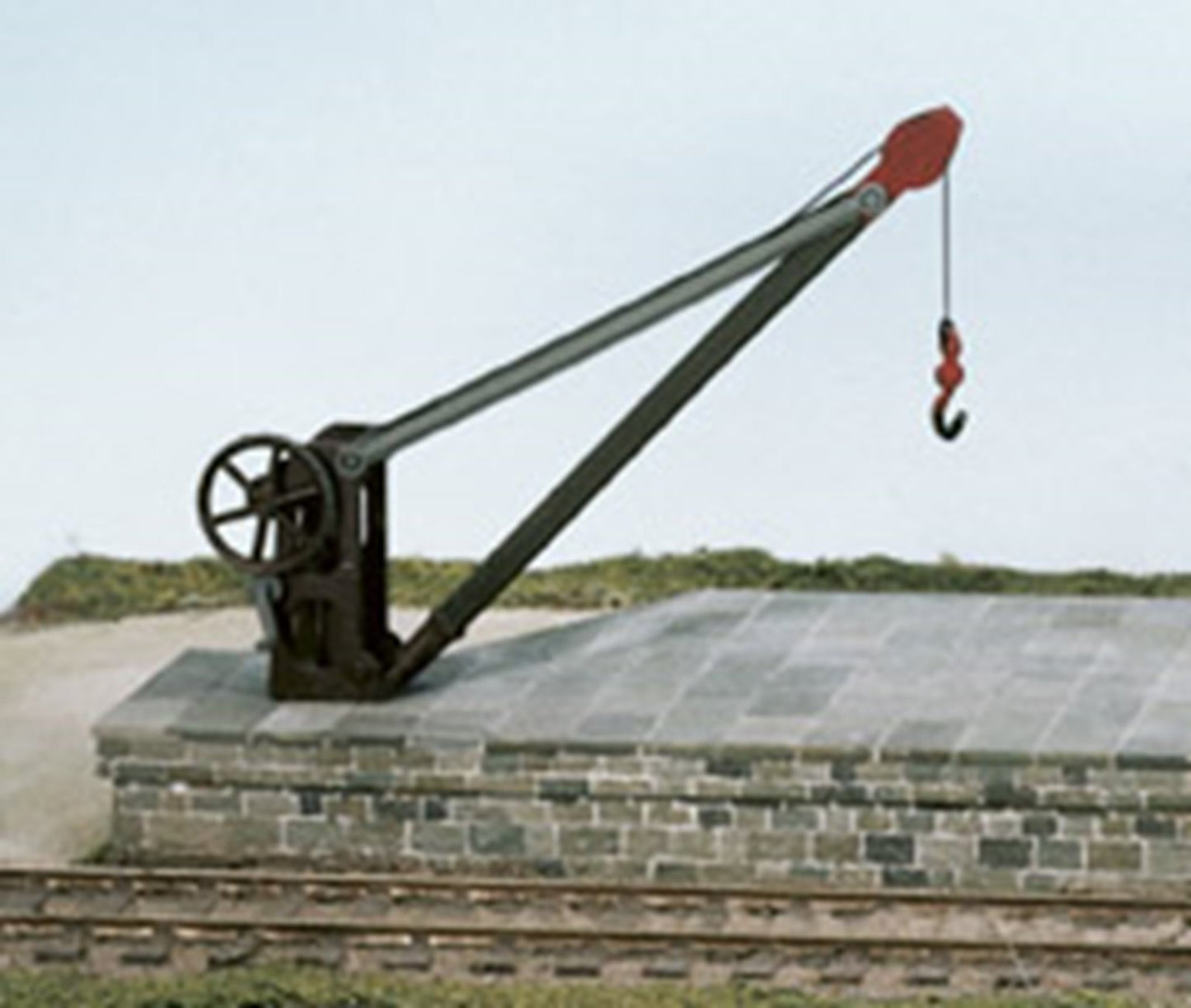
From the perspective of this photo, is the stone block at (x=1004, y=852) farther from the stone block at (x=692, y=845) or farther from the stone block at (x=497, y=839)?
the stone block at (x=497, y=839)

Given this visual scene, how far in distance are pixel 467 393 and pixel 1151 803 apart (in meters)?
4.40

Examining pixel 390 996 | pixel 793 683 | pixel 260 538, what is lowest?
pixel 390 996

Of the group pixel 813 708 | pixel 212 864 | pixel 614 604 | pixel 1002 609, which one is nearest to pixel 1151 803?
pixel 813 708

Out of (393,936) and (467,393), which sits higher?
(467,393)

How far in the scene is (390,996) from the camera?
1877cm

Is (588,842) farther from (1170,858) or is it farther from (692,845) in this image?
(1170,858)

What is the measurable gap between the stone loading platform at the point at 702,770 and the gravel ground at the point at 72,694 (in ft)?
2.23

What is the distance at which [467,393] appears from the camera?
839 inches

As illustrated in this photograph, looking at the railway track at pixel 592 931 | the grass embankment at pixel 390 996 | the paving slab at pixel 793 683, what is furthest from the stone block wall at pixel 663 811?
the grass embankment at pixel 390 996

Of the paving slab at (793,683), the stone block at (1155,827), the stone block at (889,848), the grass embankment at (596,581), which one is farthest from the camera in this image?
the grass embankment at (596,581)

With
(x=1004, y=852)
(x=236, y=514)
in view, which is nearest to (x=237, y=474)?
(x=236, y=514)

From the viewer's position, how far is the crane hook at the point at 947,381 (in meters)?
21.2

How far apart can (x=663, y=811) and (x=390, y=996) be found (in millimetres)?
2562

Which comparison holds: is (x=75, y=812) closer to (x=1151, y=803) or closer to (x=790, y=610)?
(x=790, y=610)
